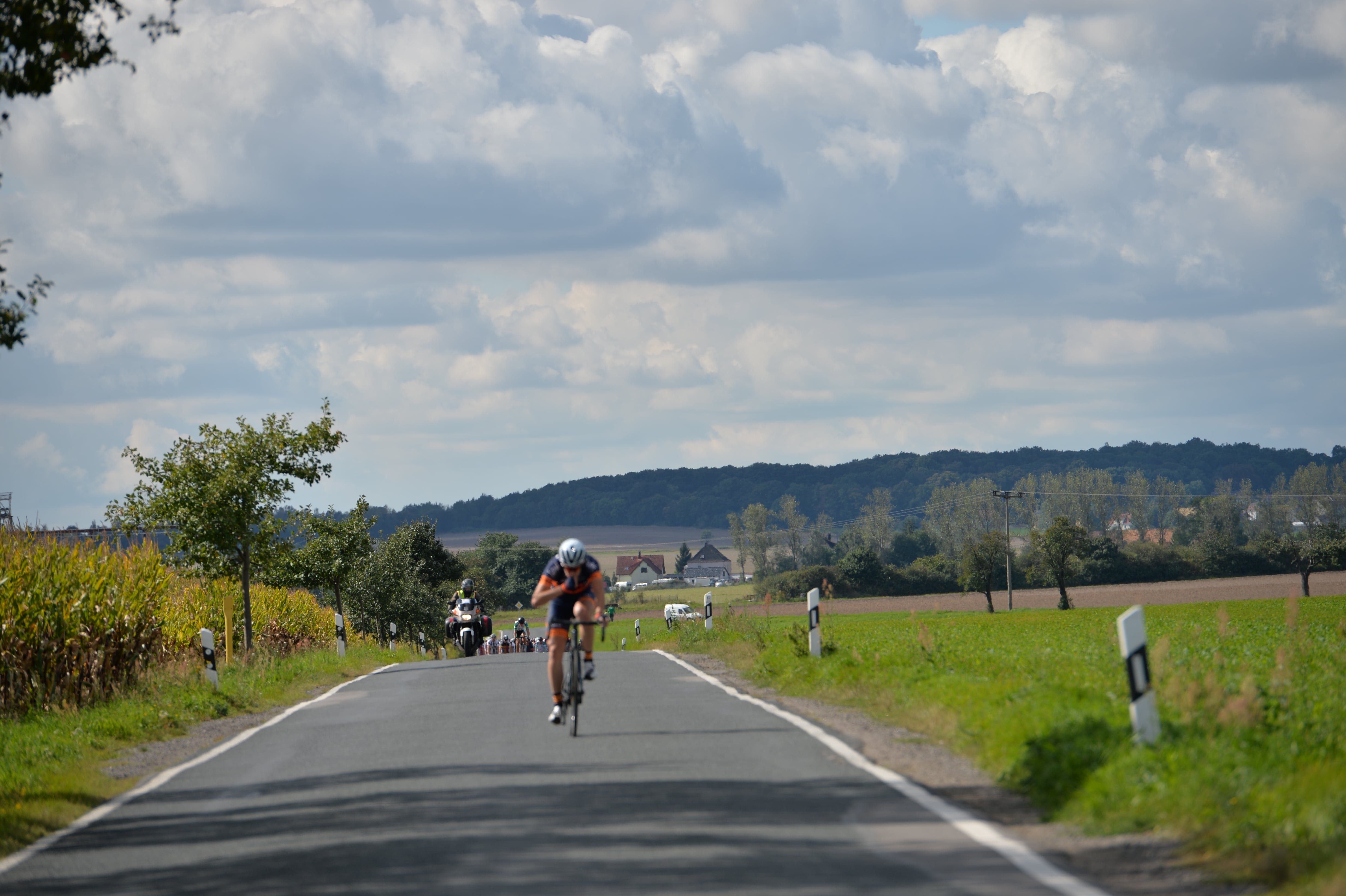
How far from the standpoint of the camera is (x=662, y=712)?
14.2 m

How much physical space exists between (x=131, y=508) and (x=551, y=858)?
959 inches

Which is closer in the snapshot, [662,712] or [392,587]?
[662,712]

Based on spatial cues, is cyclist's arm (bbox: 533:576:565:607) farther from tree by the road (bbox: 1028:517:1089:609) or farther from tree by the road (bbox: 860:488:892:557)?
tree by the road (bbox: 860:488:892:557)

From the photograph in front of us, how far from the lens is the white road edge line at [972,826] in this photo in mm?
6603

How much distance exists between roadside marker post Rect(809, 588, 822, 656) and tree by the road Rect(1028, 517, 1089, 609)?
70268 mm

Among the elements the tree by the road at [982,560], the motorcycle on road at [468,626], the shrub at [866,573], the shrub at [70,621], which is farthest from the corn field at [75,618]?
→ the shrub at [866,573]

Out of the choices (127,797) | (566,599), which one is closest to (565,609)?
(566,599)

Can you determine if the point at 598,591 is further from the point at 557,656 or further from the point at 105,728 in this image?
the point at 105,728

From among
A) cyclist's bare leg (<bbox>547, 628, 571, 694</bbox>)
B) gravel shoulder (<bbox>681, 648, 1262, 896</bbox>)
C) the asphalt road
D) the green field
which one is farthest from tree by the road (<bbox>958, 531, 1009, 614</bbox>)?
the asphalt road

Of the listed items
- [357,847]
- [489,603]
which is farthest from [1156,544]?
[357,847]

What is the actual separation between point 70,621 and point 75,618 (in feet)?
0.37

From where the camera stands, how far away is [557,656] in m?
12.9

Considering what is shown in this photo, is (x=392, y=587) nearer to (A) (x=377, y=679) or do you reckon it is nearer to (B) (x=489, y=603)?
(A) (x=377, y=679)

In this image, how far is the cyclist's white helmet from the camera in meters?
12.7
